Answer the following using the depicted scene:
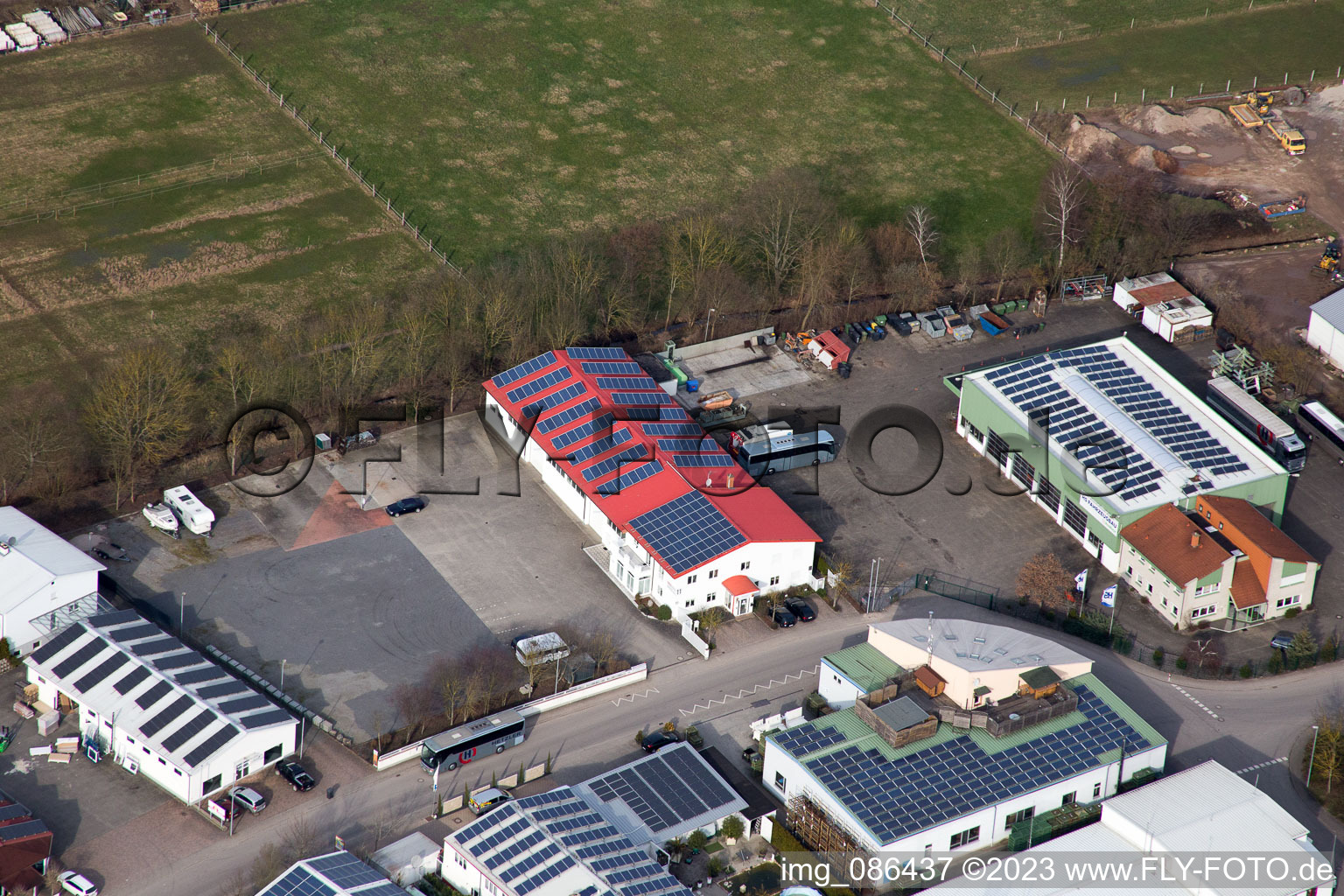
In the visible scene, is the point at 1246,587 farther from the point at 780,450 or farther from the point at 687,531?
the point at 687,531

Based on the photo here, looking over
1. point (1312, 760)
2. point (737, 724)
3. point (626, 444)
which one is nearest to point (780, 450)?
point (626, 444)

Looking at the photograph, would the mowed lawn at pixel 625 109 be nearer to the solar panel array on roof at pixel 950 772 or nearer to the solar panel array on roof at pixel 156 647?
the solar panel array on roof at pixel 156 647

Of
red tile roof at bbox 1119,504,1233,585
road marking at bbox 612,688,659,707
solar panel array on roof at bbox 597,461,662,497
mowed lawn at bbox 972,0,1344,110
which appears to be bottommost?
road marking at bbox 612,688,659,707

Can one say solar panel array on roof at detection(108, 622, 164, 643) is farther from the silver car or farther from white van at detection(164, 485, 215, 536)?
the silver car

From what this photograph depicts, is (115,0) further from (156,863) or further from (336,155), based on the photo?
(156,863)

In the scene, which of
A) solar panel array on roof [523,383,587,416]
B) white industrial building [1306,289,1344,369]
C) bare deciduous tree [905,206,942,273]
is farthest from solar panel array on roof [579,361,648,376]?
white industrial building [1306,289,1344,369]
